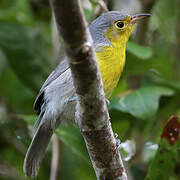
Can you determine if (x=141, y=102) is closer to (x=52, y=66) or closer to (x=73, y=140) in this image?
(x=73, y=140)

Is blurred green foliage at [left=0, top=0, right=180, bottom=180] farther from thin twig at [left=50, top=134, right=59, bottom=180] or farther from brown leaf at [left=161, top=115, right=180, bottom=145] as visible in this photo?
brown leaf at [left=161, top=115, right=180, bottom=145]

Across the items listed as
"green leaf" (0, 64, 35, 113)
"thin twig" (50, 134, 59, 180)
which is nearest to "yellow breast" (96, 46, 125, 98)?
"thin twig" (50, 134, 59, 180)

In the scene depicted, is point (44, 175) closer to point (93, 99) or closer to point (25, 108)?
point (25, 108)

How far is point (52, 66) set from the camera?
495 cm

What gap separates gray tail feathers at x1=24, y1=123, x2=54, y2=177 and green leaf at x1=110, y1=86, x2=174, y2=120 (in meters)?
0.65

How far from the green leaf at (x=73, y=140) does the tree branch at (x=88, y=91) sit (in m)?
0.95

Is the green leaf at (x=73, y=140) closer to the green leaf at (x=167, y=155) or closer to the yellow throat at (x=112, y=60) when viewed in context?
the yellow throat at (x=112, y=60)

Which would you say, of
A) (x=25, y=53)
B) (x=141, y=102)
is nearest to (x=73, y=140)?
(x=141, y=102)

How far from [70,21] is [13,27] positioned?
3392mm

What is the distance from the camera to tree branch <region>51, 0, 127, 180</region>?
1.77 meters

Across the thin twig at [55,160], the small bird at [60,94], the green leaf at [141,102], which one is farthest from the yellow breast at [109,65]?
the thin twig at [55,160]

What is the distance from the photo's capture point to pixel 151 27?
5344 mm

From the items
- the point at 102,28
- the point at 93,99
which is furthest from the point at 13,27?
the point at 93,99

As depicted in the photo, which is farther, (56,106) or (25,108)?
(25,108)
